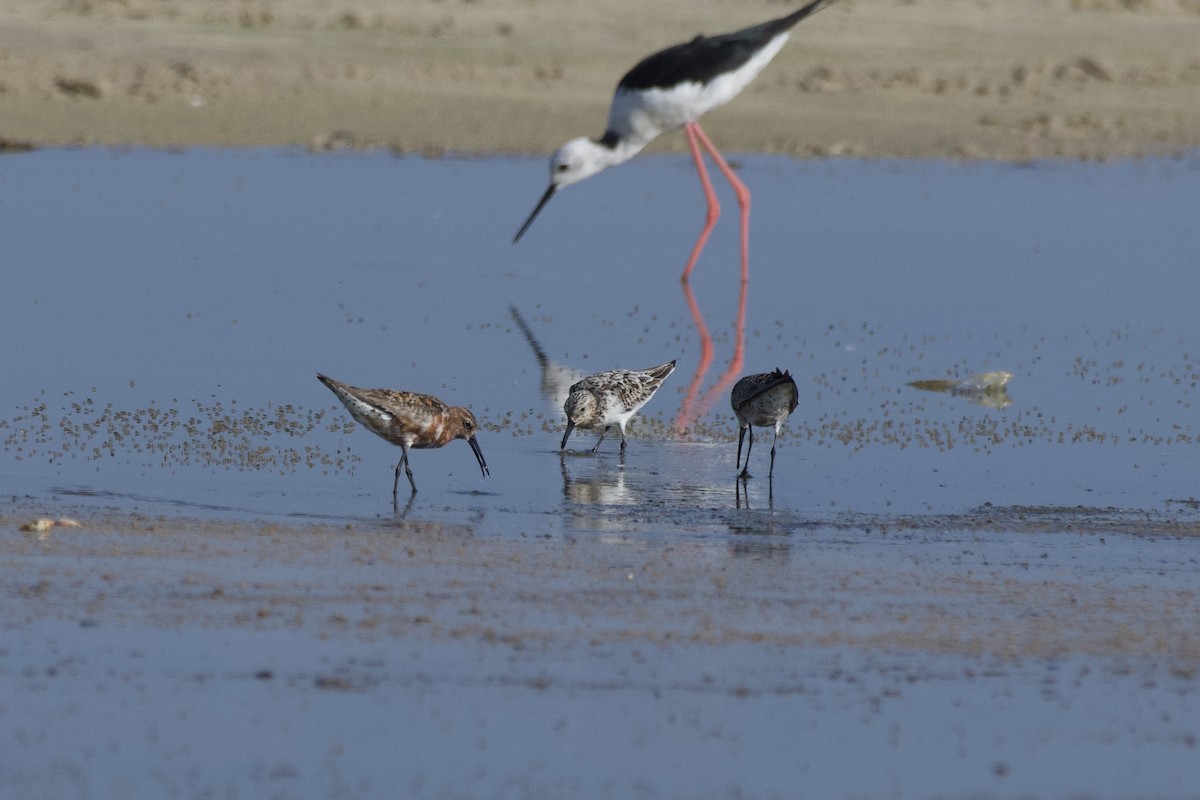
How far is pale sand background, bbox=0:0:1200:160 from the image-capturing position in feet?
88.3

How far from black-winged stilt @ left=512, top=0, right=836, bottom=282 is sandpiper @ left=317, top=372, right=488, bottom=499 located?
7.83 meters

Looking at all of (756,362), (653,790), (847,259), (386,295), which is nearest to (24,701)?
(653,790)

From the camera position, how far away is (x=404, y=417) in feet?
34.4

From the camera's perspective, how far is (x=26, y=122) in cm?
2627

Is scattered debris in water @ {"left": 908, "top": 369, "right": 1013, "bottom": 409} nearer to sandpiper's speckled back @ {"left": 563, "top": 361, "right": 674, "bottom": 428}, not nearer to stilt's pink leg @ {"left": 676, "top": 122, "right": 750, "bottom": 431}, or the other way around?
stilt's pink leg @ {"left": 676, "top": 122, "right": 750, "bottom": 431}

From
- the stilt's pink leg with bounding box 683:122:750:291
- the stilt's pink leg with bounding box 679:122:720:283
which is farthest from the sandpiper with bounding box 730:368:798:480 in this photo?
the stilt's pink leg with bounding box 679:122:720:283

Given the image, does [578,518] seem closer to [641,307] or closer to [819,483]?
[819,483]

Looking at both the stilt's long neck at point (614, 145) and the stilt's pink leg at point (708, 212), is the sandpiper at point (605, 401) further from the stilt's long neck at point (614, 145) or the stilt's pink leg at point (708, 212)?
the stilt's long neck at point (614, 145)

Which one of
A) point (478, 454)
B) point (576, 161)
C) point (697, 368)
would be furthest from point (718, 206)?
point (478, 454)

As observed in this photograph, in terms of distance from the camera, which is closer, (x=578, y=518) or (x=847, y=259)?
(x=578, y=518)

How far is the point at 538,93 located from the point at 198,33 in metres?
6.33

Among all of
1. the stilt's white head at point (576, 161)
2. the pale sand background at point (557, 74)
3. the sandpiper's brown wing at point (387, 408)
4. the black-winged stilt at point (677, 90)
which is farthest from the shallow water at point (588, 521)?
the pale sand background at point (557, 74)

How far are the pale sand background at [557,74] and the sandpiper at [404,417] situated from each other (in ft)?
51.9

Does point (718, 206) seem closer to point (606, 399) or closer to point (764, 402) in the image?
point (606, 399)
